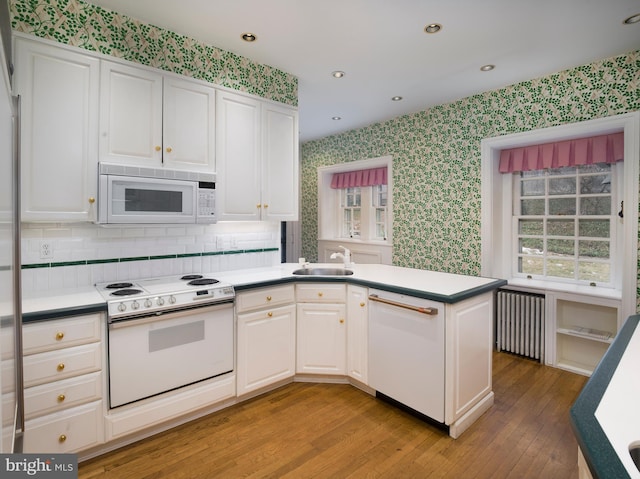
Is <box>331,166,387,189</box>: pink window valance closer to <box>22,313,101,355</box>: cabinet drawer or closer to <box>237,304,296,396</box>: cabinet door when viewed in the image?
<box>237,304,296,396</box>: cabinet door

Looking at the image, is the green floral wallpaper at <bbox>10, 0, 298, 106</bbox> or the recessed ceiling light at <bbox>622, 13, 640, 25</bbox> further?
the recessed ceiling light at <bbox>622, 13, 640, 25</bbox>

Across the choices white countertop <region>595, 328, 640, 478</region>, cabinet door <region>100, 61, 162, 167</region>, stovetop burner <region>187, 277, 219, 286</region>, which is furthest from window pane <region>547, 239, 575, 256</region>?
cabinet door <region>100, 61, 162, 167</region>

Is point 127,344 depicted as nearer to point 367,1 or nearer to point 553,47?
point 367,1

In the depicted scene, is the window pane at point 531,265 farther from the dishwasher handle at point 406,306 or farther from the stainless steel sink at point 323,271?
the dishwasher handle at point 406,306

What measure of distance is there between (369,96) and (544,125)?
1.78 meters

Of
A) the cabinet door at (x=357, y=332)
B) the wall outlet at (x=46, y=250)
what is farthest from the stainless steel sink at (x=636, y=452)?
the wall outlet at (x=46, y=250)

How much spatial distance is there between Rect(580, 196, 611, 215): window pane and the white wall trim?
0.37 m

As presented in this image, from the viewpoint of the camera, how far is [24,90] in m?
Answer: 2.02

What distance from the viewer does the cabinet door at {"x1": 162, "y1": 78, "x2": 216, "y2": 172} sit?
2.58 m

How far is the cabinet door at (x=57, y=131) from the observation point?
6.67ft

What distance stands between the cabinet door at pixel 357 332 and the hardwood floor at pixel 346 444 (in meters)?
0.20

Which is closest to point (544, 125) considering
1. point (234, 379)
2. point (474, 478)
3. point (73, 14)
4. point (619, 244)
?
point (619, 244)

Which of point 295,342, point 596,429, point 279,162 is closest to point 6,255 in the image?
point 596,429

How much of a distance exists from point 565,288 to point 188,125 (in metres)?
3.73
